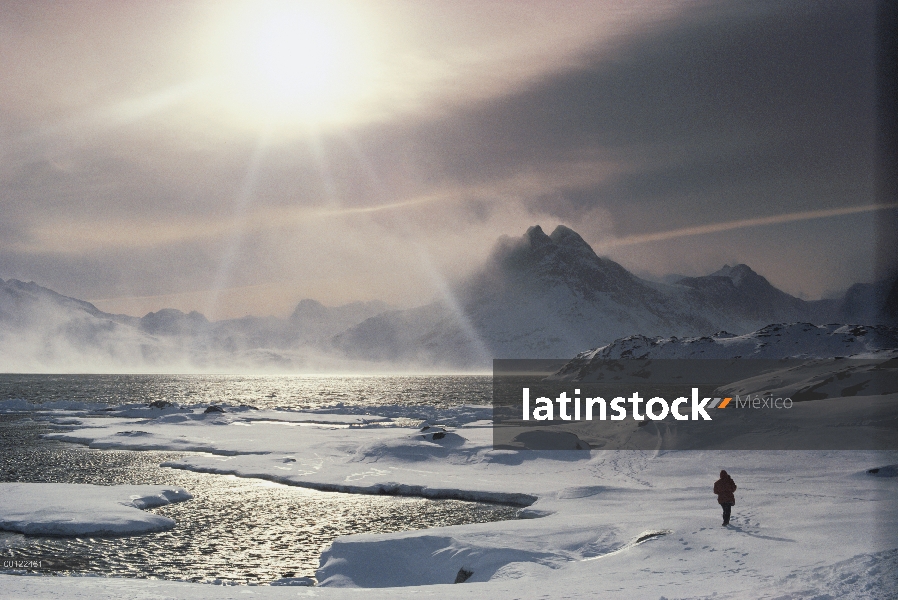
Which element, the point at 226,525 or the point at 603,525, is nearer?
the point at 603,525

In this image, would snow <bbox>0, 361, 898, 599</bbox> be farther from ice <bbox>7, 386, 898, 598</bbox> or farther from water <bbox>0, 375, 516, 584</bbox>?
water <bbox>0, 375, 516, 584</bbox>

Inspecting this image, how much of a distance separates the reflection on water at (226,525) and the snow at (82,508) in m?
0.90

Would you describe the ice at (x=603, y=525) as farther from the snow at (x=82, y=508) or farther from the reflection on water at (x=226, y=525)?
the snow at (x=82, y=508)

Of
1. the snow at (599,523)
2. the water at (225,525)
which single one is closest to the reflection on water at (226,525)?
the water at (225,525)

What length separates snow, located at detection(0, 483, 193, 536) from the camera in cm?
2942

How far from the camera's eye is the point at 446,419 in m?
92.9

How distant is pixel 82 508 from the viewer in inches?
Result: 1275

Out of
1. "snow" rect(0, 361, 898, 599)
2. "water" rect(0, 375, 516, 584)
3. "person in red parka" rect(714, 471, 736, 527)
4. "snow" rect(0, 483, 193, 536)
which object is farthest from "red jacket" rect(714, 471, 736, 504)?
"snow" rect(0, 483, 193, 536)

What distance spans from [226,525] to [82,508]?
22.8 ft

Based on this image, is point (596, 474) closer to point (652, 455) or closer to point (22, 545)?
point (652, 455)

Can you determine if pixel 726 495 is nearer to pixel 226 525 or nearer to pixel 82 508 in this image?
pixel 226 525

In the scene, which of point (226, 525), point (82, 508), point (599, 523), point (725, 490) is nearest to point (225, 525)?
point (226, 525)

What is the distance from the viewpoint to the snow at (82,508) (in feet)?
96.5

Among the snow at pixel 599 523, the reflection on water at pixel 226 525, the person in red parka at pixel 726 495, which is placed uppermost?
the person in red parka at pixel 726 495
